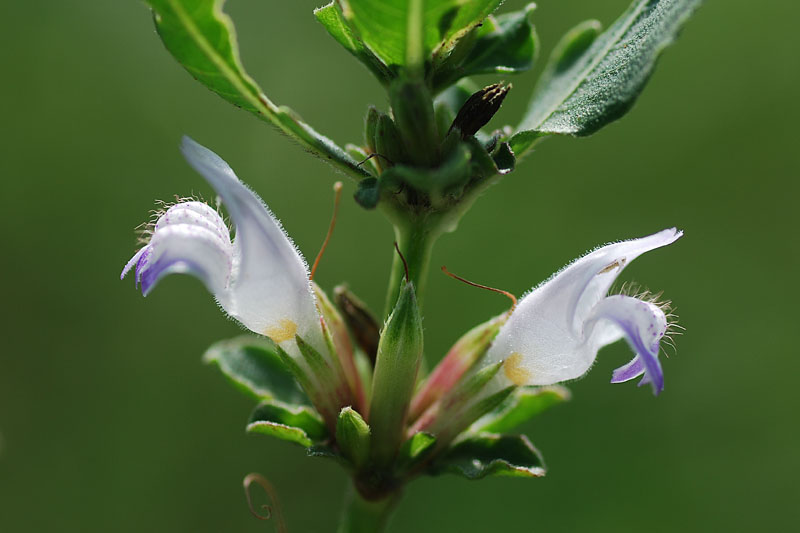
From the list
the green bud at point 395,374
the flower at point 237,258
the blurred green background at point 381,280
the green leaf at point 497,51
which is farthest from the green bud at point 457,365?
the blurred green background at point 381,280

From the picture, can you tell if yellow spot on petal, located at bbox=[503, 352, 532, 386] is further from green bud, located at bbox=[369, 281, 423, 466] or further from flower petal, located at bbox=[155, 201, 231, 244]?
flower petal, located at bbox=[155, 201, 231, 244]

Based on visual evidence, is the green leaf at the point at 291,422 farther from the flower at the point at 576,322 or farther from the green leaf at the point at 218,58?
the green leaf at the point at 218,58

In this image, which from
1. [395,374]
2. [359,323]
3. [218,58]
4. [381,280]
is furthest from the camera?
[381,280]

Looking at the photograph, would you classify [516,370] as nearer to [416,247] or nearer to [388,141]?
[416,247]

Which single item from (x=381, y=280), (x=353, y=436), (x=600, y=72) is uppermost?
(x=600, y=72)

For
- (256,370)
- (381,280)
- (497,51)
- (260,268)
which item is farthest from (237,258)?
(381,280)
